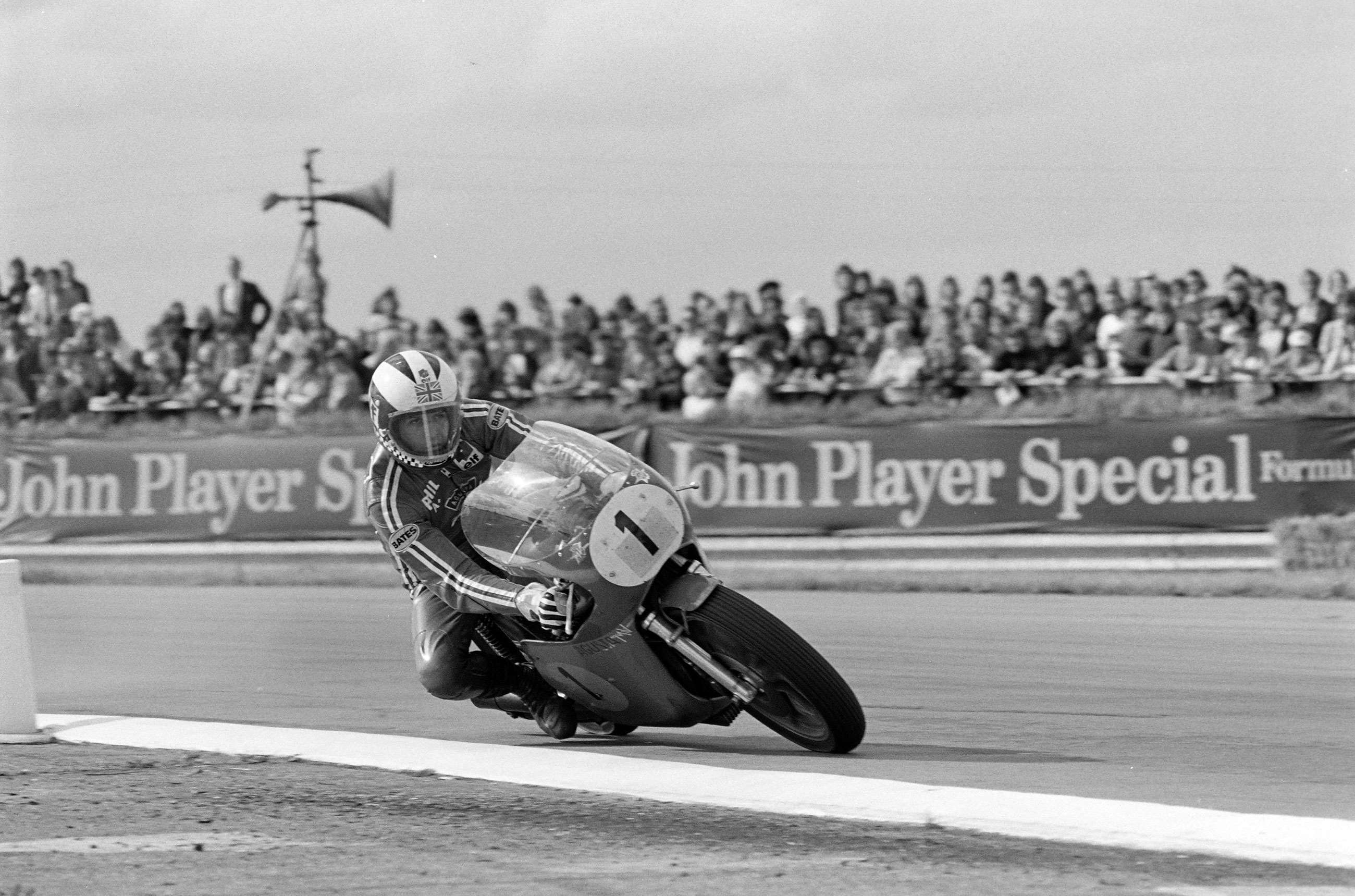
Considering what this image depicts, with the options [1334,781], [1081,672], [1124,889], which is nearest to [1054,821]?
[1124,889]

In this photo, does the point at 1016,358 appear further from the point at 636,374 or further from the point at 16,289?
the point at 16,289

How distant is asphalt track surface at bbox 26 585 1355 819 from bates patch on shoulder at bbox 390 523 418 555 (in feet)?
3.16

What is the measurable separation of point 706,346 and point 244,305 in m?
5.08

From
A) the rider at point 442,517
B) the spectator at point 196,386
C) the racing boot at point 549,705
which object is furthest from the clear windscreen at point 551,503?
the spectator at point 196,386

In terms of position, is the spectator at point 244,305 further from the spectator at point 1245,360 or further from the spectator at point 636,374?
the spectator at point 1245,360

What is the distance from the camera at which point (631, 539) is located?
7016 mm

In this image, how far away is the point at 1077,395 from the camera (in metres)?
15.5

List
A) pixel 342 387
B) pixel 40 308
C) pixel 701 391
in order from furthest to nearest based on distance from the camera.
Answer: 1. pixel 40 308
2. pixel 342 387
3. pixel 701 391

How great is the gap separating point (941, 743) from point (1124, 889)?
2.89m

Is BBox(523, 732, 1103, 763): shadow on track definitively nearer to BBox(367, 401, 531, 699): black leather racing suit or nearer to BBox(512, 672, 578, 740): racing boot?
BBox(512, 672, 578, 740): racing boot

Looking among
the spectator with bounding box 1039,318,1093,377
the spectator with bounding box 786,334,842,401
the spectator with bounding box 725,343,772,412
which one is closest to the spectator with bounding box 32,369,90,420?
the spectator with bounding box 725,343,772,412

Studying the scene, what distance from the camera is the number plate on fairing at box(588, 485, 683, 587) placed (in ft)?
23.0

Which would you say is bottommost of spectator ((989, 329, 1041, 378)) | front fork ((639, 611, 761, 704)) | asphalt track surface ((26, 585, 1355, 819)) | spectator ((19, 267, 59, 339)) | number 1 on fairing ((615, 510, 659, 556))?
asphalt track surface ((26, 585, 1355, 819))

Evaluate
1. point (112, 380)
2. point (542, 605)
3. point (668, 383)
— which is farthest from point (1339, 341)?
point (112, 380)
